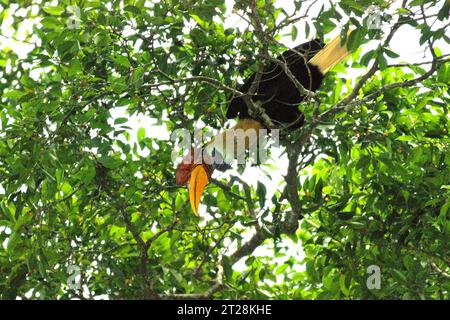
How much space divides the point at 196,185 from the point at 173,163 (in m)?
0.21

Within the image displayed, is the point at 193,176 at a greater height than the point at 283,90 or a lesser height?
lesser

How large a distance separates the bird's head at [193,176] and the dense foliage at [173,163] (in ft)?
0.31

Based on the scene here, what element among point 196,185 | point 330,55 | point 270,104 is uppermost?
point 330,55

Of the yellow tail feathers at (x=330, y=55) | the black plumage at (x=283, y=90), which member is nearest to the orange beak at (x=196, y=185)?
the black plumage at (x=283, y=90)

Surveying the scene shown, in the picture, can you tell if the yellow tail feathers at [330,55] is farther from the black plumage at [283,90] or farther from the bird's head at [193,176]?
the bird's head at [193,176]

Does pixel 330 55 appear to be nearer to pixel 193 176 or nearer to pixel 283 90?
pixel 283 90

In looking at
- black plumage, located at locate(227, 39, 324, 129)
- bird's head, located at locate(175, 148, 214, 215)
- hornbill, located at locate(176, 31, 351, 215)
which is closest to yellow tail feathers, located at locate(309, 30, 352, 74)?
hornbill, located at locate(176, 31, 351, 215)

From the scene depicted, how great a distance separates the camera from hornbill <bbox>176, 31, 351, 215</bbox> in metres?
4.47

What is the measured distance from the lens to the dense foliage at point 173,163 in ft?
12.1

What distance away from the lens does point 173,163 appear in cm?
453

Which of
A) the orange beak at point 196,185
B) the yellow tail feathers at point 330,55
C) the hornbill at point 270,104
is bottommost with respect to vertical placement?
the orange beak at point 196,185

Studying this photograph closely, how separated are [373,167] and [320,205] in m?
0.38

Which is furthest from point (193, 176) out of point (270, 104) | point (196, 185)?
point (270, 104)
